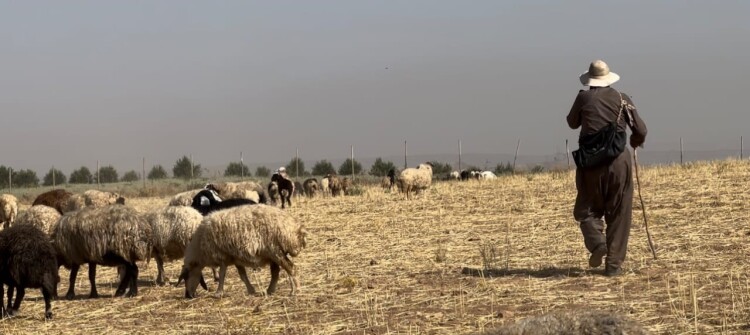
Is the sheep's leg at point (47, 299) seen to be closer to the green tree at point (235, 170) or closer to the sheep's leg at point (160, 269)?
the sheep's leg at point (160, 269)

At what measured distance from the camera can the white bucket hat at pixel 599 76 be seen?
998cm

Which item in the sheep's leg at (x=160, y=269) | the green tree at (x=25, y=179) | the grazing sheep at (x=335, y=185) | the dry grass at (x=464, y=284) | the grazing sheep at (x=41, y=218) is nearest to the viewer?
the dry grass at (x=464, y=284)

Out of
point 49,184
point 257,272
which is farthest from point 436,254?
point 49,184

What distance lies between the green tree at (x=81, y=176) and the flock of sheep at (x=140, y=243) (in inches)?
1806

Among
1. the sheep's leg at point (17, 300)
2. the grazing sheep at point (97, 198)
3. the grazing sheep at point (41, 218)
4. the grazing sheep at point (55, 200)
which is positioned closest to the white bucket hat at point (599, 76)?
the sheep's leg at point (17, 300)

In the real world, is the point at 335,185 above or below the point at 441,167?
below

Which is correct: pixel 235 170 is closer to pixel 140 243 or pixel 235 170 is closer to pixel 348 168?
pixel 348 168

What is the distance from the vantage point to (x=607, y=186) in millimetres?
9750

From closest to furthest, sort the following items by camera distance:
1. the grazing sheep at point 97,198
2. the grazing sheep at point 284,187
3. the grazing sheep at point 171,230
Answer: the grazing sheep at point 171,230
the grazing sheep at point 97,198
the grazing sheep at point 284,187

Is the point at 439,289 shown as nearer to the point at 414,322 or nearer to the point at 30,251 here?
the point at 414,322

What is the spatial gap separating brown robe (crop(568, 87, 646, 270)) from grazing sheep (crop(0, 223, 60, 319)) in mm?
5463

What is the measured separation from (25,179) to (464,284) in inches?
1938

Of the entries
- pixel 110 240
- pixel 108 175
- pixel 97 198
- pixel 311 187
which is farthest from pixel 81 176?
pixel 110 240

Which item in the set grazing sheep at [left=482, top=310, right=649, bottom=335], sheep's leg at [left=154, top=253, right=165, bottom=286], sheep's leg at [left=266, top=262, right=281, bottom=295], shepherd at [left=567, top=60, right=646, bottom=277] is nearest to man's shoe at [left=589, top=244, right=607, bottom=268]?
shepherd at [left=567, top=60, right=646, bottom=277]
